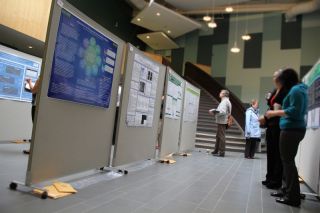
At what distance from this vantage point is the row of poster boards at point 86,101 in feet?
7.77

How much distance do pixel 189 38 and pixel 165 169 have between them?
12.2m

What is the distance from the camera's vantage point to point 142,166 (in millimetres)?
4254

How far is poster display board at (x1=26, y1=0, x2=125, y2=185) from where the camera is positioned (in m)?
2.34

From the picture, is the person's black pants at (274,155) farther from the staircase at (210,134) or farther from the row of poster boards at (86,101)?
the staircase at (210,134)

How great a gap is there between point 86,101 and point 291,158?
7.15 feet

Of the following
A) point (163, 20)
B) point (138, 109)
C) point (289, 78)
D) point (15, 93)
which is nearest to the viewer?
point (289, 78)

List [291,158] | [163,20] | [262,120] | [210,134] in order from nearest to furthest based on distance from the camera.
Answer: [291,158] < [262,120] < [210,134] < [163,20]

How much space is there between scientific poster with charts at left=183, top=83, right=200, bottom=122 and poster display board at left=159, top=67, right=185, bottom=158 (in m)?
0.36

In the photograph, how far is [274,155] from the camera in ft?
11.4

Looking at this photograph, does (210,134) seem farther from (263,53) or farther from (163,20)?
(163,20)

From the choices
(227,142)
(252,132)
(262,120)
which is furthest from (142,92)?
(227,142)

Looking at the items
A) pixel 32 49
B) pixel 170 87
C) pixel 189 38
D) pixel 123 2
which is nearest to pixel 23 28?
pixel 32 49

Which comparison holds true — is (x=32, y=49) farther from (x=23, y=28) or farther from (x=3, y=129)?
(x=3, y=129)

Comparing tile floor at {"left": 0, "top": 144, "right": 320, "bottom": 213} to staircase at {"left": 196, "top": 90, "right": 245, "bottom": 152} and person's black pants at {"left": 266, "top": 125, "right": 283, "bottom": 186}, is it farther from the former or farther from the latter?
staircase at {"left": 196, "top": 90, "right": 245, "bottom": 152}
